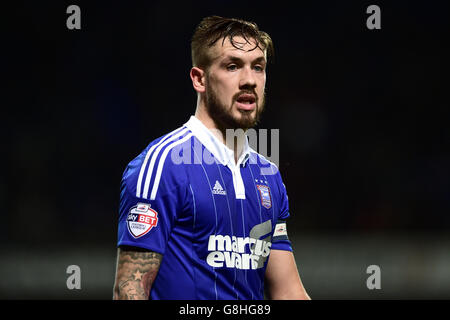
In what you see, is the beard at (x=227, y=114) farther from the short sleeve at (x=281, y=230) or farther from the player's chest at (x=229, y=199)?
the short sleeve at (x=281, y=230)

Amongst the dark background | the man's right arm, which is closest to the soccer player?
the man's right arm

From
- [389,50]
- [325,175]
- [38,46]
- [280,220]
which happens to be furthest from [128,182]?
[389,50]

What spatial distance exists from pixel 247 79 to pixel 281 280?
1.00 meters

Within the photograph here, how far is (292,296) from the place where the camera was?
3.03 metres

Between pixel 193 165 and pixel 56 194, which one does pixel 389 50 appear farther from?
pixel 193 165

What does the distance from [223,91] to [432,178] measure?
7.37 m

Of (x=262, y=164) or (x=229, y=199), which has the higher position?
(x=262, y=164)

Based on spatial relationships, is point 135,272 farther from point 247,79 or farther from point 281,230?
point 247,79

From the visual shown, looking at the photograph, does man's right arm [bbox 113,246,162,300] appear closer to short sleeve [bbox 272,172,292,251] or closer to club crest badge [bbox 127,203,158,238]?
club crest badge [bbox 127,203,158,238]

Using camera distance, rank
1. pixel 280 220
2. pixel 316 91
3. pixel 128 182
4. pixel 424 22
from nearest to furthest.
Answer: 1. pixel 128 182
2. pixel 280 220
3. pixel 316 91
4. pixel 424 22

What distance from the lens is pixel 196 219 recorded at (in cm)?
267

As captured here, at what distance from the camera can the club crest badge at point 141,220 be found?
101 inches

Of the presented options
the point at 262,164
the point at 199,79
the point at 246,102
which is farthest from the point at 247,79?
the point at 262,164

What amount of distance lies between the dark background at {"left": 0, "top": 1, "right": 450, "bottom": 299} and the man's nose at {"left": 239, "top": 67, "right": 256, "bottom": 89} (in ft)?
18.1
